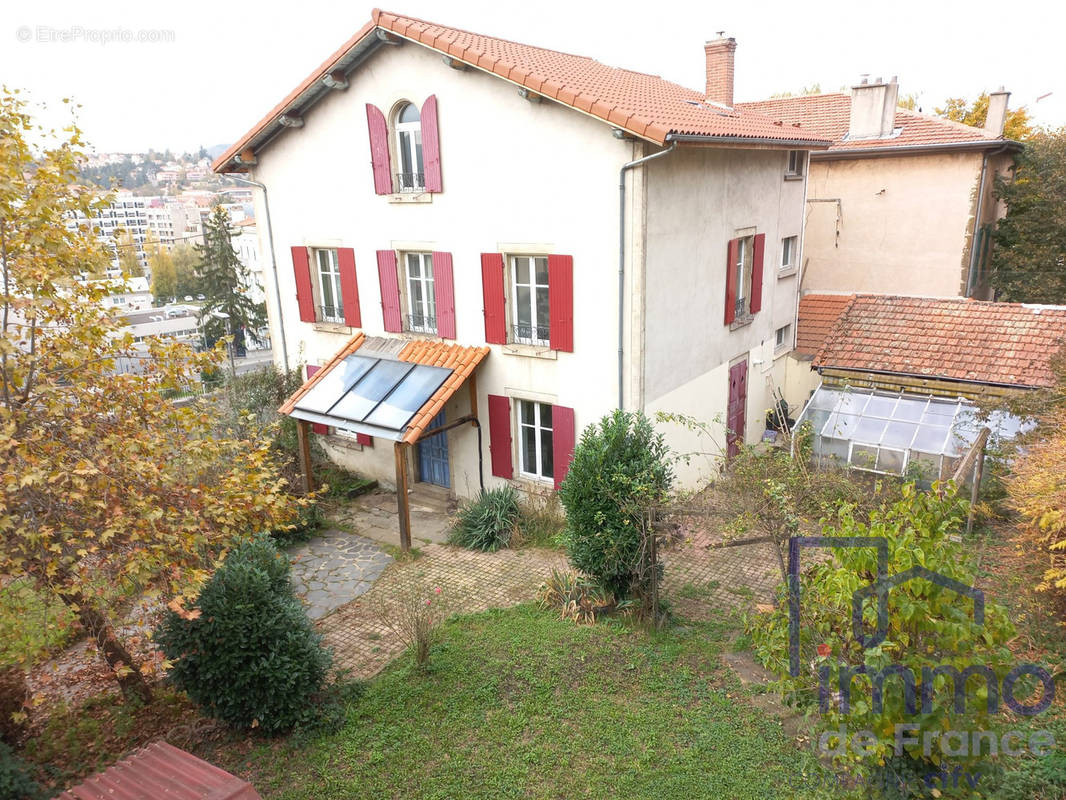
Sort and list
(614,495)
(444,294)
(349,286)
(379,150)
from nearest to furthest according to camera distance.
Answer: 1. (614,495)
2. (379,150)
3. (444,294)
4. (349,286)

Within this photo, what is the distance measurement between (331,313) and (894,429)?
38.2ft

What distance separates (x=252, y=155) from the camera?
47.4 feet

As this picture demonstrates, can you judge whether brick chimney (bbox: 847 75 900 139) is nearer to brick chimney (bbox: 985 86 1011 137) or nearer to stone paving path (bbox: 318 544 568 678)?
brick chimney (bbox: 985 86 1011 137)

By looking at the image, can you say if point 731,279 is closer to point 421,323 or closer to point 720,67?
point 421,323

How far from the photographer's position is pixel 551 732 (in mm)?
7078

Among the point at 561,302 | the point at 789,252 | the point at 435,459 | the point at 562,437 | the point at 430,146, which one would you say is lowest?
the point at 435,459

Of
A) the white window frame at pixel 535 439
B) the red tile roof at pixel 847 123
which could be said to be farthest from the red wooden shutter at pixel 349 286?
the red tile roof at pixel 847 123

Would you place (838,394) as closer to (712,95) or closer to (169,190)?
(712,95)

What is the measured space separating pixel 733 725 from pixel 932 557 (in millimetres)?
3422

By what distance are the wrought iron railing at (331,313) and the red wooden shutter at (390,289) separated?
1.65 metres

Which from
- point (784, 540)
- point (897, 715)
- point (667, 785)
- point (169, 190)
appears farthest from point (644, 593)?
point (169, 190)

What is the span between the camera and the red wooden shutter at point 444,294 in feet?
41.2

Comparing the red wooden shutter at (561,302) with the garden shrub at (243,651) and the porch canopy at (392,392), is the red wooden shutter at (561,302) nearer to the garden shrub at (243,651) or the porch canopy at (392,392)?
the porch canopy at (392,392)

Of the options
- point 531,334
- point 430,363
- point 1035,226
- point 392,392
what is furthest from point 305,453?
point 1035,226
